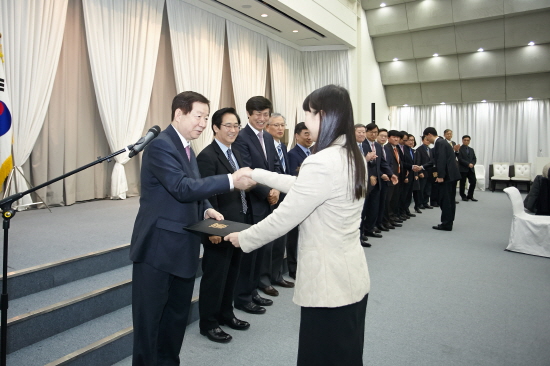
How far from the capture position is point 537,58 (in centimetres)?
1062

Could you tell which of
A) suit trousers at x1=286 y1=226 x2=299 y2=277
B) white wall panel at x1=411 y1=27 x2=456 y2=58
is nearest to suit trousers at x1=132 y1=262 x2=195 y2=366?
suit trousers at x1=286 y1=226 x2=299 y2=277

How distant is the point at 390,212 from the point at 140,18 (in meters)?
5.40

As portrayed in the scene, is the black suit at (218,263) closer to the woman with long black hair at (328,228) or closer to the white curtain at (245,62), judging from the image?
the woman with long black hair at (328,228)

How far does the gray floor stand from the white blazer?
49.5 inches

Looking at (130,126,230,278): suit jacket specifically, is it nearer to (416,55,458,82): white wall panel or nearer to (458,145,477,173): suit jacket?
(458,145,477,173): suit jacket

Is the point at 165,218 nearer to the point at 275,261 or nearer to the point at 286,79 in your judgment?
the point at 275,261

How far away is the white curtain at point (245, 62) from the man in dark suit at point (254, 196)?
5256 mm

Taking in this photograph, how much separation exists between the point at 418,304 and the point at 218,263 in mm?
1875

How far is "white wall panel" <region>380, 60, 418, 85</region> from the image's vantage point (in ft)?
40.2

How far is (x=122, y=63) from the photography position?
6.05m

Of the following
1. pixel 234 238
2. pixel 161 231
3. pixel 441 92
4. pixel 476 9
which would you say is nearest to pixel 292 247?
pixel 161 231

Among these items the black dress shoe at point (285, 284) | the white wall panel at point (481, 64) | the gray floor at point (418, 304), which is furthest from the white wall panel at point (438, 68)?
the black dress shoe at point (285, 284)

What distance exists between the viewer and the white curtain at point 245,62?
8297 mm

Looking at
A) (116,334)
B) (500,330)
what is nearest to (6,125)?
(116,334)
